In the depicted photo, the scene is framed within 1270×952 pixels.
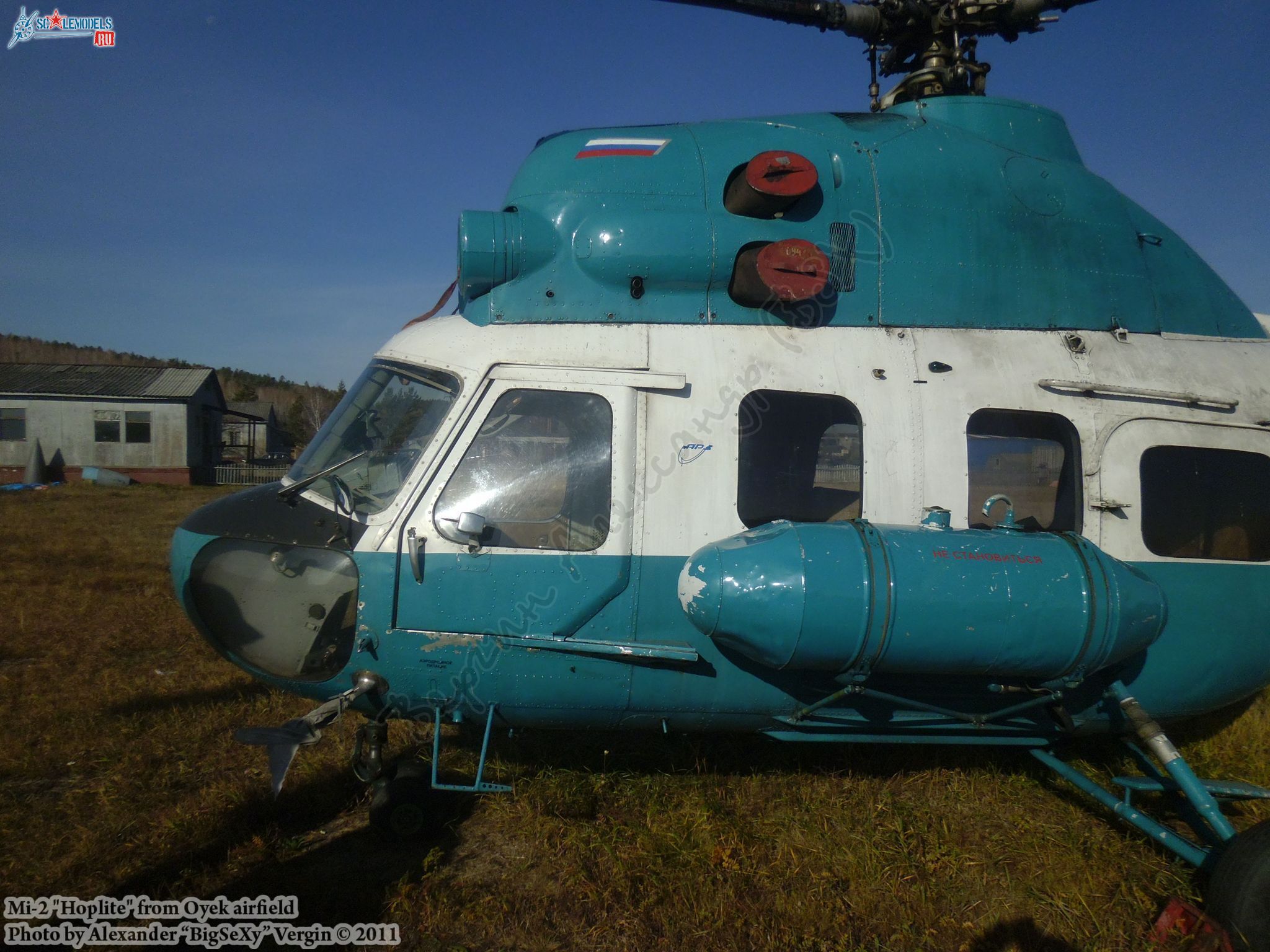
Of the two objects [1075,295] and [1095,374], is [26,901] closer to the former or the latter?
[1095,374]

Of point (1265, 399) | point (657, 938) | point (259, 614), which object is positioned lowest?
point (657, 938)

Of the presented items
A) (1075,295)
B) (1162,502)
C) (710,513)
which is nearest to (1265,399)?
(1162,502)

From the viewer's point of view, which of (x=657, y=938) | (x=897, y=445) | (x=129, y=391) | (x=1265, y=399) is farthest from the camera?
(x=129, y=391)

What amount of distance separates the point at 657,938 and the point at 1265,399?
4058 mm

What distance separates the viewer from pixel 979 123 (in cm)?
433

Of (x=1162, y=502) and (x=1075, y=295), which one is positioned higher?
(x=1075, y=295)

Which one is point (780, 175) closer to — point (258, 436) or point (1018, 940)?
point (1018, 940)

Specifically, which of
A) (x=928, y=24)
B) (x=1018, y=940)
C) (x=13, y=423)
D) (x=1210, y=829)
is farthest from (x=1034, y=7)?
(x=13, y=423)

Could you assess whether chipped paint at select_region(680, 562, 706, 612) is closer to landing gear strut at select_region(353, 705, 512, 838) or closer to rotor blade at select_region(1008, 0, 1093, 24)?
landing gear strut at select_region(353, 705, 512, 838)

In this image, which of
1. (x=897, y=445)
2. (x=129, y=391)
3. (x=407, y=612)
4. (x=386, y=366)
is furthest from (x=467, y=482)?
(x=129, y=391)

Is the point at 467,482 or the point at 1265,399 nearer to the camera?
the point at 467,482

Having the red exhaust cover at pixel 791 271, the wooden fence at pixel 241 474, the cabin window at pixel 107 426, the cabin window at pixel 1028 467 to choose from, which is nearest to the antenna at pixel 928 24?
the red exhaust cover at pixel 791 271

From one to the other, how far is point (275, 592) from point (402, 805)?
1227mm

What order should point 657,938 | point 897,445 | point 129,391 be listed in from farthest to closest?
point 129,391 → point 897,445 → point 657,938
